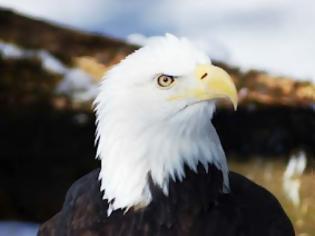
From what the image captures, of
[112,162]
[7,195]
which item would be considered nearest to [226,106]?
[7,195]

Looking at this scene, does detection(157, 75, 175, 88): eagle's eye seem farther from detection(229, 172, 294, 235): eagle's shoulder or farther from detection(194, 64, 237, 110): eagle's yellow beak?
detection(229, 172, 294, 235): eagle's shoulder

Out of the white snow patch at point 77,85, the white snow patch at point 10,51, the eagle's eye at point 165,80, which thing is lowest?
the eagle's eye at point 165,80

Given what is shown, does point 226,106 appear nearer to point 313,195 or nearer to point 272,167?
point 272,167

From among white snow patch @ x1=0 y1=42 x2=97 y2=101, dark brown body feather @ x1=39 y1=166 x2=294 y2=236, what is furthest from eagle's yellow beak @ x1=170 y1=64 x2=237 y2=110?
white snow patch @ x1=0 y1=42 x2=97 y2=101

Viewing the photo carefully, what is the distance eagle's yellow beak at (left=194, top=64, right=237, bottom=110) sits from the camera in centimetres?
239

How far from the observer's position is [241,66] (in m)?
4.98

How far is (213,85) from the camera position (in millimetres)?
2400

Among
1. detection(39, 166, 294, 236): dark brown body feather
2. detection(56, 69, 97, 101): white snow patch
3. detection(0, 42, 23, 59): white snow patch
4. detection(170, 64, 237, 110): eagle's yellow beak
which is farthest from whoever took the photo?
detection(0, 42, 23, 59): white snow patch

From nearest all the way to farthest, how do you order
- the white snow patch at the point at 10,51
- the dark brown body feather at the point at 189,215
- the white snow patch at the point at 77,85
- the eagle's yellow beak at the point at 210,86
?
the eagle's yellow beak at the point at 210,86 < the dark brown body feather at the point at 189,215 < the white snow patch at the point at 77,85 < the white snow patch at the point at 10,51

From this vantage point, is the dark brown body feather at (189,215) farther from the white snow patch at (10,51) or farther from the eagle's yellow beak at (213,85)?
the white snow patch at (10,51)

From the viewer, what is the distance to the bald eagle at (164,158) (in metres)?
2.45

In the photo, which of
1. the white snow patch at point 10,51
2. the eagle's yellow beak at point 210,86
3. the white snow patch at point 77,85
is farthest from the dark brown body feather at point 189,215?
the white snow patch at point 10,51

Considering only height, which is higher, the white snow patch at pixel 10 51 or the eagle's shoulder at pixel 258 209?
the white snow patch at pixel 10 51

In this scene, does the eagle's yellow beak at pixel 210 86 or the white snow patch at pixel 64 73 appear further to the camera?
the white snow patch at pixel 64 73
